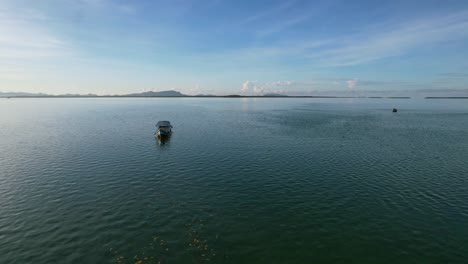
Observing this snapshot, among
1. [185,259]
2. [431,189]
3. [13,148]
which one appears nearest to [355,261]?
[185,259]

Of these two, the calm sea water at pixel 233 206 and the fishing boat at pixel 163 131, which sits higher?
the fishing boat at pixel 163 131

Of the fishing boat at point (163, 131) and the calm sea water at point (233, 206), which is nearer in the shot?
the calm sea water at point (233, 206)

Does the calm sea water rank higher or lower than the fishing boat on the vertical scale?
lower

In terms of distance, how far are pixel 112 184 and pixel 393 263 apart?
115 feet

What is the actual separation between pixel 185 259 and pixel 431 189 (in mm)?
35664

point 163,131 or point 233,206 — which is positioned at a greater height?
point 163,131

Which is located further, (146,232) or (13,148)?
(13,148)

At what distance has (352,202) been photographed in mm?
30406

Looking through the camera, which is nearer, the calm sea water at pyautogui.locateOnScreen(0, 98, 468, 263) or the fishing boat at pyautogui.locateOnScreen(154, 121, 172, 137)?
the calm sea water at pyautogui.locateOnScreen(0, 98, 468, 263)

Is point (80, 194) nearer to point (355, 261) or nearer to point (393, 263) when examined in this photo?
point (355, 261)

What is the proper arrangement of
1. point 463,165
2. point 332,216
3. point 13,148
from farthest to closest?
1. point 13,148
2. point 463,165
3. point 332,216

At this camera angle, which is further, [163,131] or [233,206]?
[163,131]

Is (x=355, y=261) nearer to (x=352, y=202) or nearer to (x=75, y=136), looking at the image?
(x=352, y=202)

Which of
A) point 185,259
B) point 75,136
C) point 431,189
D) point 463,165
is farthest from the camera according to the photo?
point 75,136
